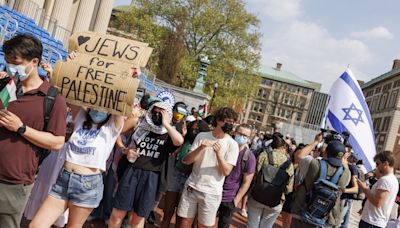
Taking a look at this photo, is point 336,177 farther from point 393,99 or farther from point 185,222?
point 393,99

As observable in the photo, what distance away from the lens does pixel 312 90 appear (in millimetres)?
117938

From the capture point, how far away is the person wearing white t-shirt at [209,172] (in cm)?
481

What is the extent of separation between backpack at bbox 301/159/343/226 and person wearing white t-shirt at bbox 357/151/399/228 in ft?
2.01

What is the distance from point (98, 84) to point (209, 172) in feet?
5.85

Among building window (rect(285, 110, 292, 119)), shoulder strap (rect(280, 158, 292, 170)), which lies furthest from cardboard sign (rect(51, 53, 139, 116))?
building window (rect(285, 110, 292, 119))

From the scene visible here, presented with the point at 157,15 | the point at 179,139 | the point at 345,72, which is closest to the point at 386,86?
the point at 157,15

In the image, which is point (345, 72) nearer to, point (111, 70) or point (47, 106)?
point (111, 70)

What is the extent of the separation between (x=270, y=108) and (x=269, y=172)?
114m

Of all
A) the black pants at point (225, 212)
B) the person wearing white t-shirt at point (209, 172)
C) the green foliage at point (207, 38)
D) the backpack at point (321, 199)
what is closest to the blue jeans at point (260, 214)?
the black pants at point (225, 212)

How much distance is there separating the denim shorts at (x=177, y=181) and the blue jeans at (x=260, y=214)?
3.69ft

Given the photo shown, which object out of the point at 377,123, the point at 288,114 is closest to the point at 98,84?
the point at 377,123

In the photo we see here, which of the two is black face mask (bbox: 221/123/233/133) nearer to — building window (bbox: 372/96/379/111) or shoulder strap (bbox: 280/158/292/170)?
shoulder strap (bbox: 280/158/292/170)

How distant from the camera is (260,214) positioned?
6441 mm

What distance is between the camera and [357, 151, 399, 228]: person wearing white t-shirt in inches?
209
